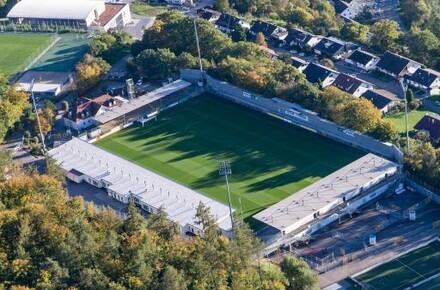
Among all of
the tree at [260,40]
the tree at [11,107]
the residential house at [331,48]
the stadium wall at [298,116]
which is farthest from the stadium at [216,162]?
the residential house at [331,48]

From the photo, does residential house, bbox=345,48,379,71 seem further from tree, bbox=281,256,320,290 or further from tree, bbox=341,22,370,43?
tree, bbox=281,256,320,290

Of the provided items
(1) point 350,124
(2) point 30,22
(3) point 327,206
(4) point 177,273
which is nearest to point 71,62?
(2) point 30,22

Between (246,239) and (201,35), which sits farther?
(201,35)

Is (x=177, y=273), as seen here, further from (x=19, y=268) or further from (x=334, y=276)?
(x=334, y=276)

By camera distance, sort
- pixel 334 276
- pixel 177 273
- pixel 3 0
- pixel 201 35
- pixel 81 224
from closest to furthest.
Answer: pixel 177 273
pixel 81 224
pixel 334 276
pixel 201 35
pixel 3 0

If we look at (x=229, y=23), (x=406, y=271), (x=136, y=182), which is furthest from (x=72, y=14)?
(x=406, y=271)

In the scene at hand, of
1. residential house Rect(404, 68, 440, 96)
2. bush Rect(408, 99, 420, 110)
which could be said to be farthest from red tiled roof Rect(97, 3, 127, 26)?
bush Rect(408, 99, 420, 110)

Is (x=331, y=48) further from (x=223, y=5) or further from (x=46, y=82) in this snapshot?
(x=46, y=82)
